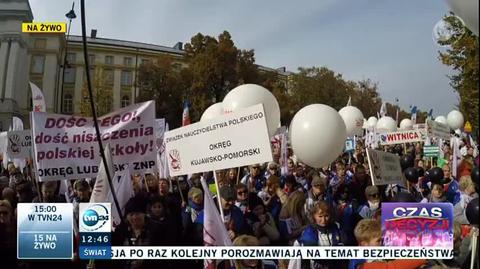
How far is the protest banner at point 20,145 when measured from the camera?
11016 millimetres

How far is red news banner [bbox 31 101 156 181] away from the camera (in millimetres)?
6285

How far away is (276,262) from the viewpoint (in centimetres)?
429

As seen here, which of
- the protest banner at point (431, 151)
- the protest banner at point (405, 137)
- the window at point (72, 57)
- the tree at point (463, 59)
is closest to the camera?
the protest banner at point (405, 137)

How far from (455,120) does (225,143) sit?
23.3m

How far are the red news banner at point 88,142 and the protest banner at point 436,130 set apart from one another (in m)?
9.65

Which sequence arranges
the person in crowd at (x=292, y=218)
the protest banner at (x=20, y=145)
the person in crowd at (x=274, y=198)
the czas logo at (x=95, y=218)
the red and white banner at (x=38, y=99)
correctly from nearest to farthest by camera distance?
the czas logo at (x=95, y=218) < the person in crowd at (x=292, y=218) < the person in crowd at (x=274, y=198) < the protest banner at (x=20, y=145) < the red and white banner at (x=38, y=99)

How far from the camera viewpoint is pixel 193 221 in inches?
220

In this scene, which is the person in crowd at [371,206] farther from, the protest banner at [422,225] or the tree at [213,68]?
the tree at [213,68]

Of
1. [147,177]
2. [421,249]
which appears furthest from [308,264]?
[147,177]

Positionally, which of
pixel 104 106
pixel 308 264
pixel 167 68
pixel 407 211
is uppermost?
pixel 167 68

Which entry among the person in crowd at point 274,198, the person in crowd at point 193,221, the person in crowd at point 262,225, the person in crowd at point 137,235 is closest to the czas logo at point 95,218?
the person in crowd at point 137,235

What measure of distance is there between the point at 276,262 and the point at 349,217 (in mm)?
1622

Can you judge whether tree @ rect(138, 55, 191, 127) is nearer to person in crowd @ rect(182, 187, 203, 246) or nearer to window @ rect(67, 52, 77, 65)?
window @ rect(67, 52, 77, 65)

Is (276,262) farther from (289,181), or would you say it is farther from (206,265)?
(289,181)
